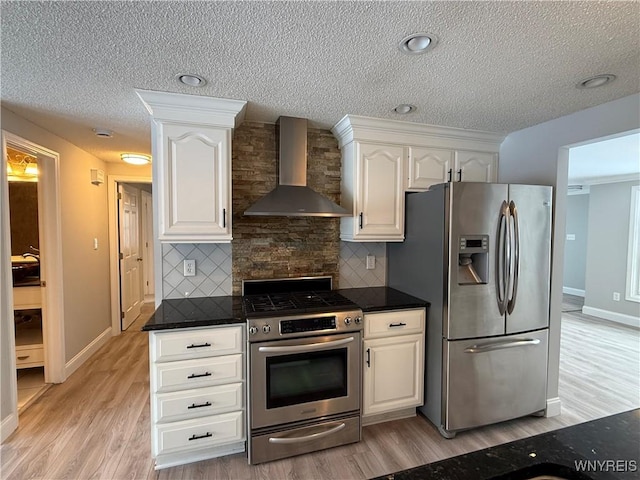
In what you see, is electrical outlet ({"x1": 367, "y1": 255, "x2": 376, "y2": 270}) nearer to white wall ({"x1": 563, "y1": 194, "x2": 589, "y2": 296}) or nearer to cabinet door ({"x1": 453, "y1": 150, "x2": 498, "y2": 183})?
cabinet door ({"x1": 453, "y1": 150, "x2": 498, "y2": 183})

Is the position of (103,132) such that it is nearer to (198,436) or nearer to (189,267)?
(189,267)

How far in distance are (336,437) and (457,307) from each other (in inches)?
49.4

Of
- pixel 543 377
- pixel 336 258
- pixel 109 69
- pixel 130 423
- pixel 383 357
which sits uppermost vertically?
pixel 109 69

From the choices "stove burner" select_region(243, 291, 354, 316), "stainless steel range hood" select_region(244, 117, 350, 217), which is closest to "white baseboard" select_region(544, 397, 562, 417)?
"stove burner" select_region(243, 291, 354, 316)

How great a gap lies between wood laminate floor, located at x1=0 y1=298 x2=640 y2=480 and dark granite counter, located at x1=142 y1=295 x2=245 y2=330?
951 millimetres

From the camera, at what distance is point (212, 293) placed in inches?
99.0

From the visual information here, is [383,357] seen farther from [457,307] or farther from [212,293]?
[212,293]

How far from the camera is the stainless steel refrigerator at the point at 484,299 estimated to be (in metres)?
2.21

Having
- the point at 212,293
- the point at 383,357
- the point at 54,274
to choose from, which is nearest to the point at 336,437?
the point at 383,357

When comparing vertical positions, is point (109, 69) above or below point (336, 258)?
above

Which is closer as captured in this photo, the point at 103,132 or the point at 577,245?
the point at 103,132

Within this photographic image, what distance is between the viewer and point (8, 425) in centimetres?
221

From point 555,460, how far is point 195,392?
183 cm

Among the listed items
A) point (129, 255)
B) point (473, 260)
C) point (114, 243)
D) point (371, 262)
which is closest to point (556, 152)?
point (473, 260)
